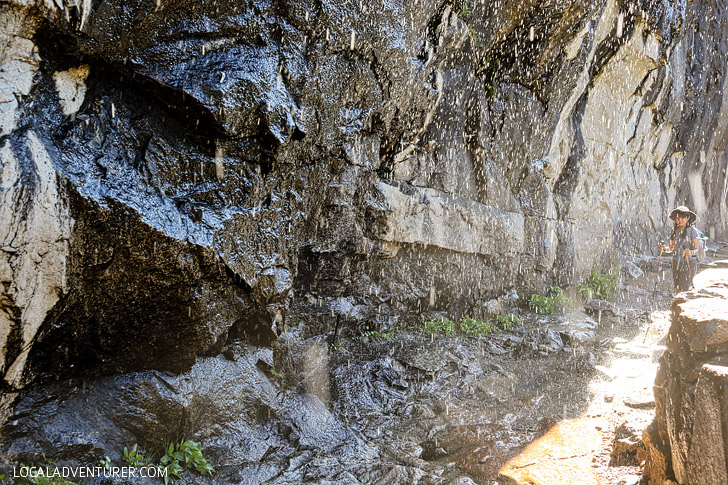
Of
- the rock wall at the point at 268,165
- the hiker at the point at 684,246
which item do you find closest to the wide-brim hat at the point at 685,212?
the hiker at the point at 684,246

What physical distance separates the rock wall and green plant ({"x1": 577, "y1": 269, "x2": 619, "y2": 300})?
1.43m

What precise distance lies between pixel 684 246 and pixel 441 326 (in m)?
4.55

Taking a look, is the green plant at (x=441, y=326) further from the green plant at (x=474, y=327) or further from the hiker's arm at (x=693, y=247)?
the hiker's arm at (x=693, y=247)

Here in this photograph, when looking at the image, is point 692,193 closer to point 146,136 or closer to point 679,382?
point 679,382

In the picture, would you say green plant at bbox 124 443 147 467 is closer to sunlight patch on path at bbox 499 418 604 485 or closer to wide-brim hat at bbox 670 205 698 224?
sunlight patch on path at bbox 499 418 604 485

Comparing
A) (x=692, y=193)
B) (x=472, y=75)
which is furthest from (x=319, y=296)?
(x=692, y=193)

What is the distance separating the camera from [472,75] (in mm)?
7469

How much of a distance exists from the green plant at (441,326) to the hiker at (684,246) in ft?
13.8

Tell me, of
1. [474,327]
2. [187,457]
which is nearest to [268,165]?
[187,457]

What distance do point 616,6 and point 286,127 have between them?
9.09m

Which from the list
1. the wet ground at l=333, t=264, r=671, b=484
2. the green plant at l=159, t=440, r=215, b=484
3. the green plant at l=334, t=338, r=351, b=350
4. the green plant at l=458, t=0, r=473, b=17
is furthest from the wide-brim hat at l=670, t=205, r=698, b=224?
the green plant at l=159, t=440, r=215, b=484

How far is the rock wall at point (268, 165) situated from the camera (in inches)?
126

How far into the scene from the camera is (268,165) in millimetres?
4477

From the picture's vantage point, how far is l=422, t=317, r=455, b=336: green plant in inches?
283
